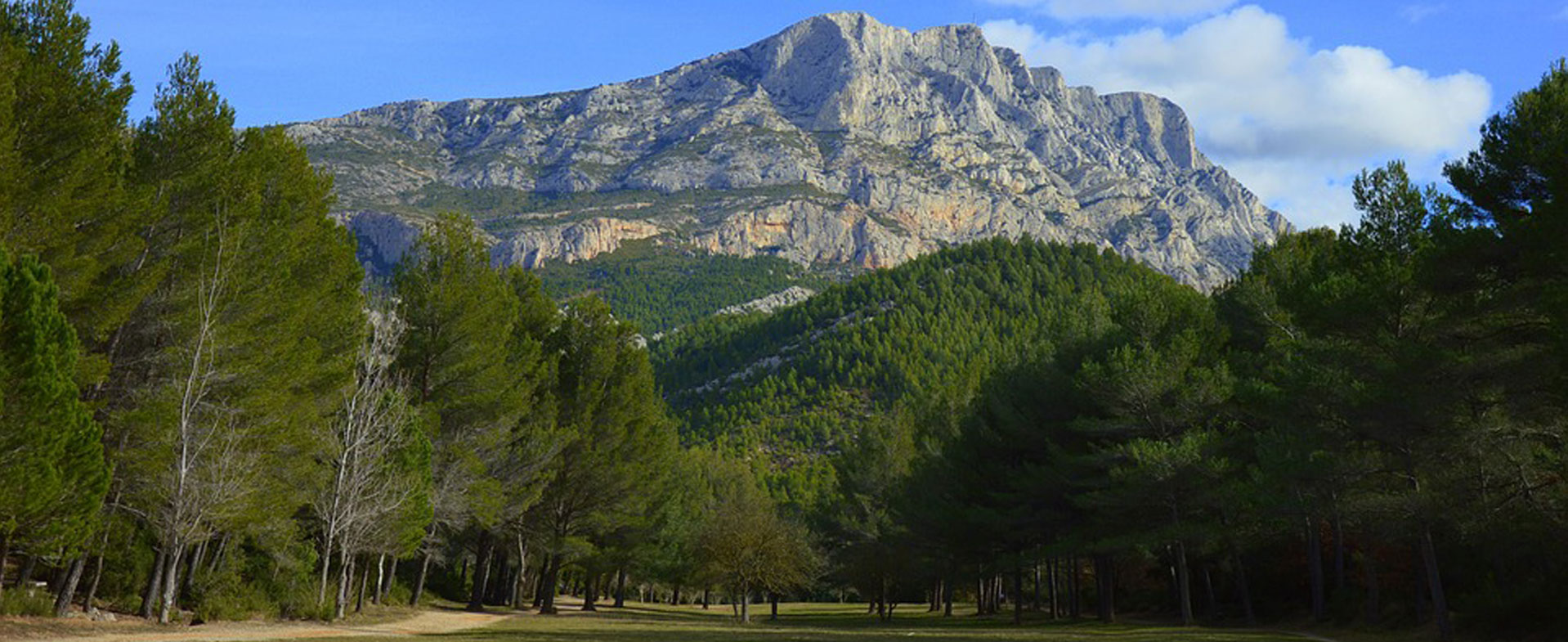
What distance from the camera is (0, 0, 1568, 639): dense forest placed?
19906mm

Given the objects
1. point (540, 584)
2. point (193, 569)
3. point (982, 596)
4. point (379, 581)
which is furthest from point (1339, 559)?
point (540, 584)

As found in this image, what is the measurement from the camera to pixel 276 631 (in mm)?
24438

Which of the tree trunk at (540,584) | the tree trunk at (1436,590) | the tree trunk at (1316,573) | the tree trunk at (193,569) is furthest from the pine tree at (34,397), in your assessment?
the tree trunk at (1316,573)

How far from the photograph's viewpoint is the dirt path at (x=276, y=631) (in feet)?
64.1

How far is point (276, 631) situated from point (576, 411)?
64.6 ft

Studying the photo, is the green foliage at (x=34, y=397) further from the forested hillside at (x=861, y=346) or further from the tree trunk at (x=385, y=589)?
the forested hillside at (x=861, y=346)

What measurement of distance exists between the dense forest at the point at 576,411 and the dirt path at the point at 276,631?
55.3 inches

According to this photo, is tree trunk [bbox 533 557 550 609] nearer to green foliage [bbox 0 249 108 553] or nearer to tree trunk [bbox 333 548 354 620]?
tree trunk [bbox 333 548 354 620]

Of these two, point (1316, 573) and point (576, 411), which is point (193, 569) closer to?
point (576, 411)

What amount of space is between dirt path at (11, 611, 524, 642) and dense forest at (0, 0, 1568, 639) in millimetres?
1405

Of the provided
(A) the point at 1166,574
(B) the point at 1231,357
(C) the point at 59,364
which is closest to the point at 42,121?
(C) the point at 59,364

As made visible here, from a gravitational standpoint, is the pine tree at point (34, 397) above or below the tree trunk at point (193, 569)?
above

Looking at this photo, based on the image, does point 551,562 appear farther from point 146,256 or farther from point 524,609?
point 146,256

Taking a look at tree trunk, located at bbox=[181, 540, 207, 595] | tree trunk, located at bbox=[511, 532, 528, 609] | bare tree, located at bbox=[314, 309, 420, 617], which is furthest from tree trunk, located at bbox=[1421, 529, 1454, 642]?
tree trunk, located at bbox=[511, 532, 528, 609]
